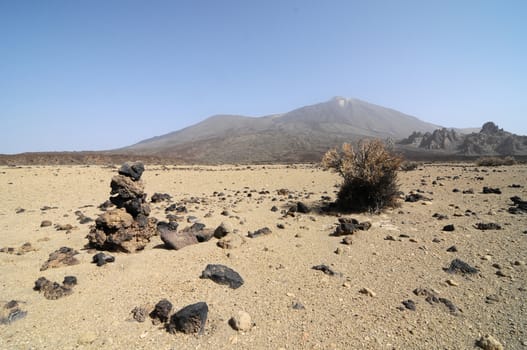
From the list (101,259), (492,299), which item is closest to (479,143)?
(492,299)

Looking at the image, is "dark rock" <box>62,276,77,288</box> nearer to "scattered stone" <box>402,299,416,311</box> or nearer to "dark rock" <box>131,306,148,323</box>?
"dark rock" <box>131,306,148,323</box>

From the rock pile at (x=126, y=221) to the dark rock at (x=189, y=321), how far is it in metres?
2.69

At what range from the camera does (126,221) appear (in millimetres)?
5664

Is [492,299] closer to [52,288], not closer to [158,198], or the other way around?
[52,288]

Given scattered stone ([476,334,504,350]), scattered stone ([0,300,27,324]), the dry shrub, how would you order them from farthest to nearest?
1. the dry shrub
2. scattered stone ([0,300,27,324])
3. scattered stone ([476,334,504,350])

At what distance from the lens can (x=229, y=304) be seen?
11.4 feet

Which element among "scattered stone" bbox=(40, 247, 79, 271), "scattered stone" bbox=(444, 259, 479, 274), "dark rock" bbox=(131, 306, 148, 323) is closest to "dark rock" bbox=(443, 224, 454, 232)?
"scattered stone" bbox=(444, 259, 479, 274)

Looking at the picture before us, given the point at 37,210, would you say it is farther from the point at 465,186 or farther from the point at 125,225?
the point at 465,186

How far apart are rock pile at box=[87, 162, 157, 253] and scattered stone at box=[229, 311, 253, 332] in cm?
301

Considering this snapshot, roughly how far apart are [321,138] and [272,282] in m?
90.9

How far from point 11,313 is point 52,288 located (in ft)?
1.76

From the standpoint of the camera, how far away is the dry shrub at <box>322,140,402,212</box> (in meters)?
8.63

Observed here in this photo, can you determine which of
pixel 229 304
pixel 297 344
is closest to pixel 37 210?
pixel 229 304

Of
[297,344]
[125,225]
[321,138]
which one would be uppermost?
[321,138]
